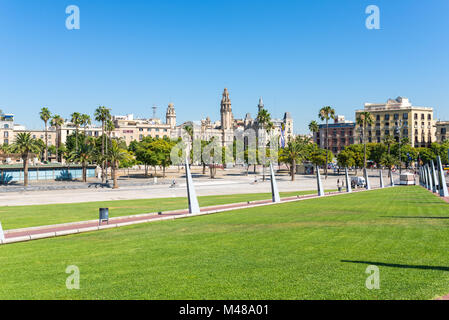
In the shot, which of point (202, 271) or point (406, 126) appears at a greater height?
point (406, 126)

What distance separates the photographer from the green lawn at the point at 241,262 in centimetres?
941

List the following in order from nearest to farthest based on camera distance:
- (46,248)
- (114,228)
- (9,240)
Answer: (46,248) → (9,240) → (114,228)

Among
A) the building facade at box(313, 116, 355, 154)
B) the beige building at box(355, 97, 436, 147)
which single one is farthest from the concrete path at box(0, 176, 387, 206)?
the building facade at box(313, 116, 355, 154)

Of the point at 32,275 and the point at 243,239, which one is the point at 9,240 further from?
the point at 243,239

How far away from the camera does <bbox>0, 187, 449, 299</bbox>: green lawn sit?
9.41 metres

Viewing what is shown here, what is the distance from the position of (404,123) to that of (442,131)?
20.7 m

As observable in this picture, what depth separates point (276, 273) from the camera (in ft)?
35.1

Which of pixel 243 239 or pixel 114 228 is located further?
pixel 114 228

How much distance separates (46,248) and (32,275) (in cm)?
451

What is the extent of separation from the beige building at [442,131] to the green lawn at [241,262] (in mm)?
185381

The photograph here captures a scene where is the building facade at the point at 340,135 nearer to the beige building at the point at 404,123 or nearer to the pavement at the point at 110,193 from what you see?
the beige building at the point at 404,123

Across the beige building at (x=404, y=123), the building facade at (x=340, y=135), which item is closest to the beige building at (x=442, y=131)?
the beige building at (x=404, y=123)

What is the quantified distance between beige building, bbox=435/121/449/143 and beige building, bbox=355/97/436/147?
6.64 feet
